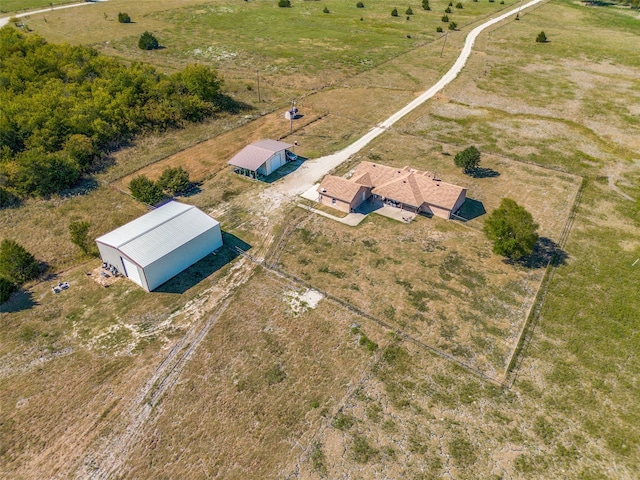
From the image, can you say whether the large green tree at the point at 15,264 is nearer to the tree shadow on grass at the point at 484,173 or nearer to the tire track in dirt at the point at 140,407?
the tire track in dirt at the point at 140,407

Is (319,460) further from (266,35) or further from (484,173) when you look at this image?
(266,35)

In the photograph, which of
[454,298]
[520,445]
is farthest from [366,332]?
[520,445]

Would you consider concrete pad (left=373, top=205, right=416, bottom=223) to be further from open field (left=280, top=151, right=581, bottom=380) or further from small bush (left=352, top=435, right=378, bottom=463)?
small bush (left=352, top=435, right=378, bottom=463)

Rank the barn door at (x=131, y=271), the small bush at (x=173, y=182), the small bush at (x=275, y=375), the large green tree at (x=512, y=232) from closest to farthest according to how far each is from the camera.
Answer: the small bush at (x=275, y=375)
the barn door at (x=131, y=271)
the large green tree at (x=512, y=232)
the small bush at (x=173, y=182)

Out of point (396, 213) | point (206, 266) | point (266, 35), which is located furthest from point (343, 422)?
point (266, 35)


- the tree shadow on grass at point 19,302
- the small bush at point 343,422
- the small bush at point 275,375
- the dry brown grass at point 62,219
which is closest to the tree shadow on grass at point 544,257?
the small bush at point 343,422
